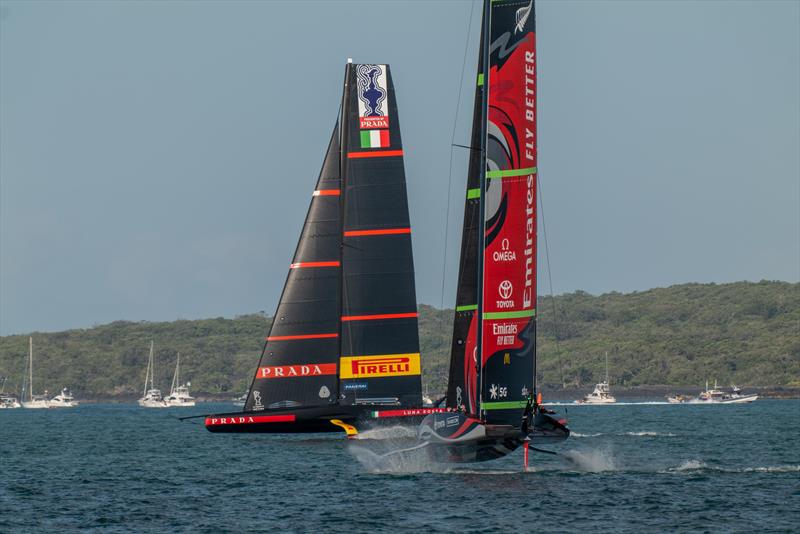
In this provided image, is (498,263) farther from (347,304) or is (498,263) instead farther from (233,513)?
(347,304)

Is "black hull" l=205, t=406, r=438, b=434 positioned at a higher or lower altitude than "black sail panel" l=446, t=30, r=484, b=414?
lower

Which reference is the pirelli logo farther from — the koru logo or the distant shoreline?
the distant shoreline

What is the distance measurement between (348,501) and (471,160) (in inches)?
399

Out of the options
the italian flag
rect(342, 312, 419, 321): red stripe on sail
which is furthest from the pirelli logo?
the italian flag

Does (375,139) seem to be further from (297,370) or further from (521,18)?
(521,18)

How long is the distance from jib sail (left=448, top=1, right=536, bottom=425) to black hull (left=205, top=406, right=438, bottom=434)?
16.4m

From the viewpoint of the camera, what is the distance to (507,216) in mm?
36438

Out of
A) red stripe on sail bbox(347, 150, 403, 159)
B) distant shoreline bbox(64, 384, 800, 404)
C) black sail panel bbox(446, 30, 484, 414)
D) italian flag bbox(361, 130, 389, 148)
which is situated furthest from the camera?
distant shoreline bbox(64, 384, 800, 404)

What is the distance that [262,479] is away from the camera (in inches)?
1658

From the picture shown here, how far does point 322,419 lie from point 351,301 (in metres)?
4.78

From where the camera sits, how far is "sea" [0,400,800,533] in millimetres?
31797

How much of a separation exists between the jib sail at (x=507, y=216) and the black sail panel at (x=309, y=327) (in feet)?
61.4

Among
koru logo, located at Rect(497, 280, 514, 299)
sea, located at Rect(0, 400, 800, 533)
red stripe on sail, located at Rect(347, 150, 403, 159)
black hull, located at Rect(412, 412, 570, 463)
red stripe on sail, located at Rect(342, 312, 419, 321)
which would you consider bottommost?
sea, located at Rect(0, 400, 800, 533)

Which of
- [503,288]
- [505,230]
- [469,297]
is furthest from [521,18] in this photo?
[469,297]
